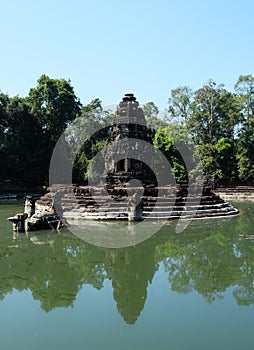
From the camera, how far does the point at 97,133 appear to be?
124ft

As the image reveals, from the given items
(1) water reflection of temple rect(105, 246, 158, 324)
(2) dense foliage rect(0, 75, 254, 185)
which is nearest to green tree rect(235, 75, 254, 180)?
(2) dense foliage rect(0, 75, 254, 185)

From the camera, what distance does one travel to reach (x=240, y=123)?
38.8 m

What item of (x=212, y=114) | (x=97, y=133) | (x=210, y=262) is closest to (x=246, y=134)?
(x=212, y=114)

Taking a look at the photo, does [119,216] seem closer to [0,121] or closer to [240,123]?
[0,121]

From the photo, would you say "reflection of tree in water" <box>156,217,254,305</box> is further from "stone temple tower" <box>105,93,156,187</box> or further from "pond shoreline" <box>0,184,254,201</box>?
"pond shoreline" <box>0,184,254,201</box>

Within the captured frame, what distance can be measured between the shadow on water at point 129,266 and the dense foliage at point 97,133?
2075 cm

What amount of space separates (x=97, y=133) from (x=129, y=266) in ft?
95.9

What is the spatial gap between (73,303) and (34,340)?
1.62 meters

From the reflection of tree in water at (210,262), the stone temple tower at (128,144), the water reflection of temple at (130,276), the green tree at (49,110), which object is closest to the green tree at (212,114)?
the green tree at (49,110)

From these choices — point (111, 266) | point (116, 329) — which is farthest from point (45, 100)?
point (116, 329)

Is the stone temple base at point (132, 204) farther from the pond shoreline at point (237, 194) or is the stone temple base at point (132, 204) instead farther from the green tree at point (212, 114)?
the green tree at point (212, 114)

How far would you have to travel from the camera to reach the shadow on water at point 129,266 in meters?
7.45

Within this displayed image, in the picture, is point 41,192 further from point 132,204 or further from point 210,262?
point 210,262

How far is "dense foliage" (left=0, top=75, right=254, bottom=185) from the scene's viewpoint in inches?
1396
